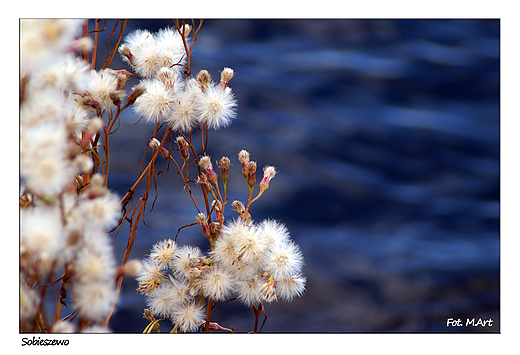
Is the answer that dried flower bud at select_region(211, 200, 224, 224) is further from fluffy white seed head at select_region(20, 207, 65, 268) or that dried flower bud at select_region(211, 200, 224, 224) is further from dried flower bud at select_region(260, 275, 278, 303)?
fluffy white seed head at select_region(20, 207, 65, 268)

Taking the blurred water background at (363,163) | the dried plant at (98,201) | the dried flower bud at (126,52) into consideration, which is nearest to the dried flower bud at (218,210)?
the dried plant at (98,201)

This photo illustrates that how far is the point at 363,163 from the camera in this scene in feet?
2.90

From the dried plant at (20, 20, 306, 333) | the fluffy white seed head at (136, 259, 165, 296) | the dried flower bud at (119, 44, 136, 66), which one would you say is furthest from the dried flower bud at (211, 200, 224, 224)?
the dried flower bud at (119, 44, 136, 66)

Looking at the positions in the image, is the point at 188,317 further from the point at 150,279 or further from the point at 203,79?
the point at 203,79

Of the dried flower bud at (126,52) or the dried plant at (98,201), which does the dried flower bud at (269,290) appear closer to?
the dried plant at (98,201)

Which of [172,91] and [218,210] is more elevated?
[172,91]

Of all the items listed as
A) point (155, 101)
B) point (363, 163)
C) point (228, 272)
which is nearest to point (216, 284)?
point (228, 272)

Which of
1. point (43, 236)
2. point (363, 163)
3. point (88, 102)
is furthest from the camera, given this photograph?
point (363, 163)

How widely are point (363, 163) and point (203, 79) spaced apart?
514mm

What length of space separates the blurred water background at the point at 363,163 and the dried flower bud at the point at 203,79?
15.2 inches

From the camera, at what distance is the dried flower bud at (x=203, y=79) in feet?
1.57

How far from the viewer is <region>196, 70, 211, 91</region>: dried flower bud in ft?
1.57
